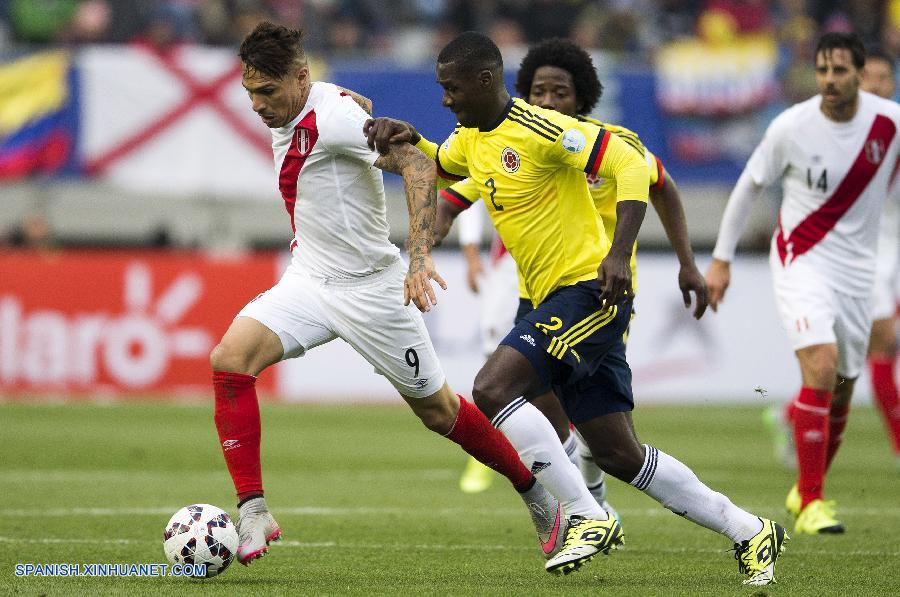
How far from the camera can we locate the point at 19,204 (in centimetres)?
2139

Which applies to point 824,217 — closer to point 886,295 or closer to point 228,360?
point 886,295

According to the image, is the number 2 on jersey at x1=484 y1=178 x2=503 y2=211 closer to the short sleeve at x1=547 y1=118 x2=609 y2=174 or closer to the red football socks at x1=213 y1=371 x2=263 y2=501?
the short sleeve at x1=547 y1=118 x2=609 y2=174

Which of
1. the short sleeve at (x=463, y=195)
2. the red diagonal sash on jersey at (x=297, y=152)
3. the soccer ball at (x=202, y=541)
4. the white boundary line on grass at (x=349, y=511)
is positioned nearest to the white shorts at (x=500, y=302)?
the white boundary line on grass at (x=349, y=511)

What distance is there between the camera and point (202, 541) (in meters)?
6.13

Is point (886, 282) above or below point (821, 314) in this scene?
below

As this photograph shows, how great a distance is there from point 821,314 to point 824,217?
1.96ft

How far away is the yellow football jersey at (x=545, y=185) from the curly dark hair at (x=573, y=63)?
1.49 m

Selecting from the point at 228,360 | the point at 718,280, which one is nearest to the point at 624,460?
the point at 228,360

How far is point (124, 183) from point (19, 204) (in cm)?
231

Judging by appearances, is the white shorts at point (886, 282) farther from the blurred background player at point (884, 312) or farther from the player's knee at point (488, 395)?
the player's knee at point (488, 395)

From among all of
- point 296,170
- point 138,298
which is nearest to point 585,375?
point 296,170

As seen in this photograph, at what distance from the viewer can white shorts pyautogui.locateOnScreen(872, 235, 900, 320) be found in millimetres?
10227

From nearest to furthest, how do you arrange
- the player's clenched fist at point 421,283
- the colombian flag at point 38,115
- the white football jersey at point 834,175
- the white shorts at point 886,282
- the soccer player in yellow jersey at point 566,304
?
the player's clenched fist at point 421,283
the soccer player in yellow jersey at point 566,304
the white football jersey at point 834,175
the white shorts at point 886,282
the colombian flag at point 38,115

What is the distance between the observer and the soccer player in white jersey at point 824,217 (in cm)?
832
